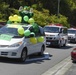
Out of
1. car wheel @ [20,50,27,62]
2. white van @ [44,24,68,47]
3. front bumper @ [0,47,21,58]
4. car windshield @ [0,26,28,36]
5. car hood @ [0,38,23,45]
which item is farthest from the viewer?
white van @ [44,24,68,47]

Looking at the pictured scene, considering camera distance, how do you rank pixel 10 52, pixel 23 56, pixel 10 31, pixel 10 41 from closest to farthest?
pixel 10 52
pixel 10 41
pixel 23 56
pixel 10 31

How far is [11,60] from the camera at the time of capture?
15.8 m

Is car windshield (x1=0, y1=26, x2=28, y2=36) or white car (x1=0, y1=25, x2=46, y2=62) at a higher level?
car windshield (x1=0, y1=26, x2=28, y2=36)

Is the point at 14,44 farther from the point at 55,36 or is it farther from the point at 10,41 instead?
the point at 55,36

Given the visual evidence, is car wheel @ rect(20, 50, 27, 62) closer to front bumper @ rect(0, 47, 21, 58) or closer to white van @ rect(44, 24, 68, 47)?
front bumper @ rect(0, 47, 21, 58)

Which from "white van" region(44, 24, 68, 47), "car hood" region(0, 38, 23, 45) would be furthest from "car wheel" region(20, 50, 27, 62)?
"white van" region(44, 24, 68, 47)

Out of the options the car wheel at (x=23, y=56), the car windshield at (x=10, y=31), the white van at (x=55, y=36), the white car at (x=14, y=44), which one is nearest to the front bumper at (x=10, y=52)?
the white car at (x=14, y=44)

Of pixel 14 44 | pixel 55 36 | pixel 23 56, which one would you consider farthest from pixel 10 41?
pixel 55 36

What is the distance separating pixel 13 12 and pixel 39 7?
12.6 m

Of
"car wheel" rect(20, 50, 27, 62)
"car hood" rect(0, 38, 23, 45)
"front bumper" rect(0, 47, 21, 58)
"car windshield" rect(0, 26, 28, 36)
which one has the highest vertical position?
"car windshield" rect(0, 26, 28, 36)

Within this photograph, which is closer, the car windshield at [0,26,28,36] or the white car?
the white car

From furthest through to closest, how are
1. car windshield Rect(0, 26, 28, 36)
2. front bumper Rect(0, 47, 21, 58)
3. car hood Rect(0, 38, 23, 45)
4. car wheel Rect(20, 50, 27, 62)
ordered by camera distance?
1. car windshield Rect(0, 26, 28, 36)
2. car wheel Rect(20, 50, 27, 62)
3. car hood Rect(0, 38, 23, 45)
4. front bumper Rect(0, 47, 21, 58)

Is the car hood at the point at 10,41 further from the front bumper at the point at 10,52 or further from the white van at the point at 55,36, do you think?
the white van at the point at 55,36

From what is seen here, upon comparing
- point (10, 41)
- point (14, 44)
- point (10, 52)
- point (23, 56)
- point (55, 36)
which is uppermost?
point (10, 41)
